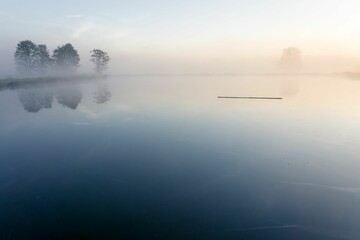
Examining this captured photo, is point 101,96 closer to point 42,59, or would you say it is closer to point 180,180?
point 180,180

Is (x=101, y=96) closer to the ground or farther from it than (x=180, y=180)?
farther from it

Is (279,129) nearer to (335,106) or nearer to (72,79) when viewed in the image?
(335,106)

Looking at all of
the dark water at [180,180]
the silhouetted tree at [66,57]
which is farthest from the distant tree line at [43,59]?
the dark water at [180,180]

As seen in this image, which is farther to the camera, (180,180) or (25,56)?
(25,56)

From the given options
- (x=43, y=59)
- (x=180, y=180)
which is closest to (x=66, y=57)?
(x=43, y=59)

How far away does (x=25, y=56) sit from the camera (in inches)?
4011

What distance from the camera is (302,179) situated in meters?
15.8

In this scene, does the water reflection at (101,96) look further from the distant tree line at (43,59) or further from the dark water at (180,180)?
the distant tree line at (43,59)

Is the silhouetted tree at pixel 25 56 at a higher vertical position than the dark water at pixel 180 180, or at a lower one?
higher

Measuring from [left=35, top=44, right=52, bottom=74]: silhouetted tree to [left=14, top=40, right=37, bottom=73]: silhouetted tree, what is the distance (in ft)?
5.38

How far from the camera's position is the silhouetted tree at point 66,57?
119 meters

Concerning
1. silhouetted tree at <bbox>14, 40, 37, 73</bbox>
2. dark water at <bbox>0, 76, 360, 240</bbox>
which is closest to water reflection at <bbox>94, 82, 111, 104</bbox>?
dark water at <bbox>0, 76, 360, 240</bbox>

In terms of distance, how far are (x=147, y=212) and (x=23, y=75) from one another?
113m

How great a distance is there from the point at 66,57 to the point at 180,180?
125 meters
